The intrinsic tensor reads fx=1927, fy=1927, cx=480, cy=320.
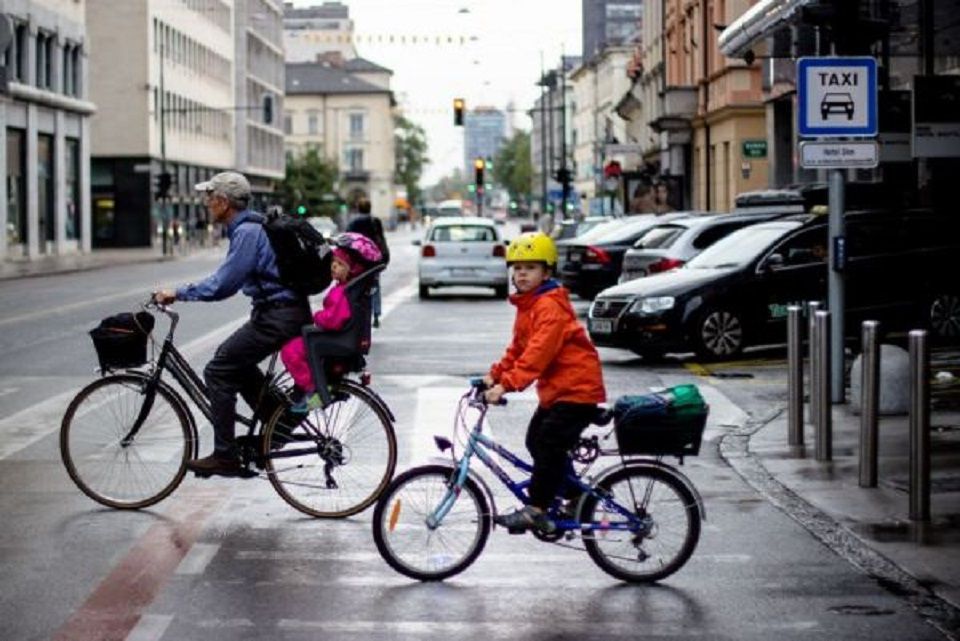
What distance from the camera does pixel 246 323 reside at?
32.8ft

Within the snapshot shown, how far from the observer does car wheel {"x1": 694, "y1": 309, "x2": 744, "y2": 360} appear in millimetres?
20500

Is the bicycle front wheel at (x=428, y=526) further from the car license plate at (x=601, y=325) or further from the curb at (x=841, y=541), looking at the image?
the car license plate at (x=601, y=325)

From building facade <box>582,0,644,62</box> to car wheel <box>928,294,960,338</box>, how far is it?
120m

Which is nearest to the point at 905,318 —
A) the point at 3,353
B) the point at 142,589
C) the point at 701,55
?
the point at 3,353

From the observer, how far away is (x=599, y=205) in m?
79.1

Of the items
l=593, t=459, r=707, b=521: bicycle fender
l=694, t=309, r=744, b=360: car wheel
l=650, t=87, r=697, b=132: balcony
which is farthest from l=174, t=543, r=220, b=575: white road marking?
l=650, t=87, r=697, b=132: balcony

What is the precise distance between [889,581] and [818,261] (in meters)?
12.7

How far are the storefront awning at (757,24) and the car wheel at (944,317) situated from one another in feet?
11.8

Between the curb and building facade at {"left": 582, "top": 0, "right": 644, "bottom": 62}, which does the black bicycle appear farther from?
building facade at {"left": 582, "top": 0, "right": 644, "bottom": 62}

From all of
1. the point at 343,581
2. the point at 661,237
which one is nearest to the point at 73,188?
the point at 661,237

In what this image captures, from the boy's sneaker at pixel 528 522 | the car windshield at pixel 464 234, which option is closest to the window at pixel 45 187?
the car windshield at pixel 464 234

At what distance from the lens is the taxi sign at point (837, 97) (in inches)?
568

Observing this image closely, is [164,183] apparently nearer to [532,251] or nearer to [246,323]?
[246,323]

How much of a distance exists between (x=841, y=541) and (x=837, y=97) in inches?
230
